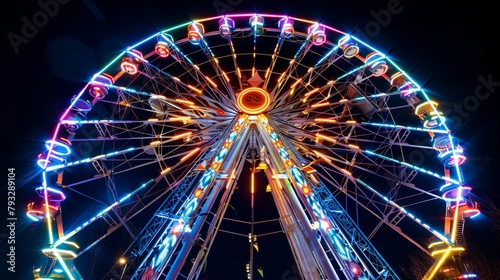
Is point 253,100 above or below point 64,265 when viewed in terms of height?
above

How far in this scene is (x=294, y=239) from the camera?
860cm

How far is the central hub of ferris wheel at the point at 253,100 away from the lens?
399 inches

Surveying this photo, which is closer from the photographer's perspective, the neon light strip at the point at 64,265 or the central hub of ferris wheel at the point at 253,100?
the neon light strip at the point at 64,265

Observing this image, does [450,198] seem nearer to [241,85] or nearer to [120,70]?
[241,85]

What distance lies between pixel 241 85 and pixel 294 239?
549 cm

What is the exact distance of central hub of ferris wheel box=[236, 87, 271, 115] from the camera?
1014cm

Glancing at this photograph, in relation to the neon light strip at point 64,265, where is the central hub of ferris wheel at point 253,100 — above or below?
above

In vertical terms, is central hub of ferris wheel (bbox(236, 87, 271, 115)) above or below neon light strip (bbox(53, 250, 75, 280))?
above

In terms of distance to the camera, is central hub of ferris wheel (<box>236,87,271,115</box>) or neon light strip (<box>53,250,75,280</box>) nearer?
neon light strip (<box>53,250,75,280</box>)

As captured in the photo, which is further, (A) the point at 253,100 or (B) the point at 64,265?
(A) the point at 253,100

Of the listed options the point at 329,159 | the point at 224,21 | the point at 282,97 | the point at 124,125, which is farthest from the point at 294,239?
the point at 224,21

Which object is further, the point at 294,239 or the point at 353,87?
the point at 353,87

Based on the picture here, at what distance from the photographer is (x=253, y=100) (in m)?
10.4

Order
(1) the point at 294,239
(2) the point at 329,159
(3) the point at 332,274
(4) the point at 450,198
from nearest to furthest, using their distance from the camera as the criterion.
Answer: (3) the point at 332,274 → (1) the point at 294,239 → (4) the point at 450,198 → (2) the point at 329,159
